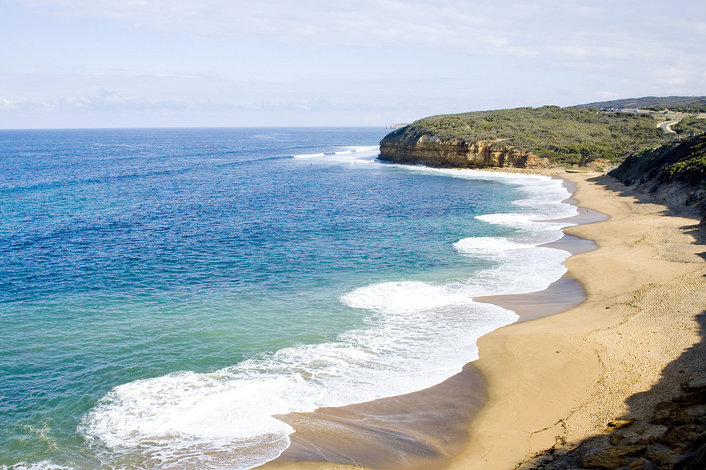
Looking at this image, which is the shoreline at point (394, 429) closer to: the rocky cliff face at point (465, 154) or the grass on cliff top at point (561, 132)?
the rocky cliff face at point (465, 154)

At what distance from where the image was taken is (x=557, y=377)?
16.9m

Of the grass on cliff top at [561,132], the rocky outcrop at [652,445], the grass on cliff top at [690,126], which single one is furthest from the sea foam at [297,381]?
the grass on cliff top at [690,126]

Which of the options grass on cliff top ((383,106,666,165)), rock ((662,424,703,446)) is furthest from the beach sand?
grass on cliff top ((383,106,666,165))

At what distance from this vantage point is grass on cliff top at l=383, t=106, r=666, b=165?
83062mm

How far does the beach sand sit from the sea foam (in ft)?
2.74

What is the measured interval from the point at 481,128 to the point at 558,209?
4991 cm

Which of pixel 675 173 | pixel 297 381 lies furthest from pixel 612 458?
pixel 675 173

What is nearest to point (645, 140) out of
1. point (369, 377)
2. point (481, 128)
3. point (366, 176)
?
point (481, 128)

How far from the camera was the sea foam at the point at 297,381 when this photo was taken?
14.2 metres

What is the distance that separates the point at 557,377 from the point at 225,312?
47.5 ft

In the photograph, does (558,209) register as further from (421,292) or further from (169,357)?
(169,357)

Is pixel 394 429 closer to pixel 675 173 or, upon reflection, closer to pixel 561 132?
pixel 675 173

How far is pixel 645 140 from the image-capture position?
297 ft

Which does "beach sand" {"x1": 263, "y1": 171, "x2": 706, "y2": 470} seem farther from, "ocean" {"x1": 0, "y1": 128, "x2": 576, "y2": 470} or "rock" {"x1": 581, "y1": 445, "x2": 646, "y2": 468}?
"rock" {"x1": 581, "y1": 445, "x2": 646, "y2": 468}
